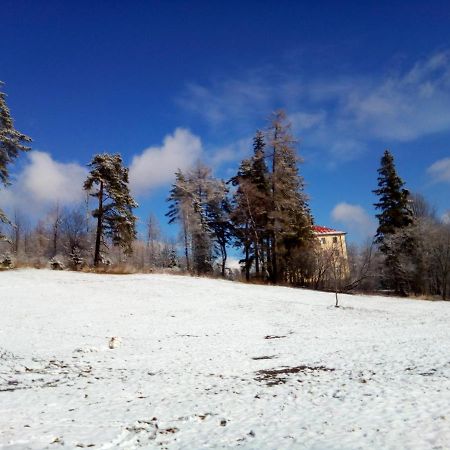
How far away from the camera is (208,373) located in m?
11.9

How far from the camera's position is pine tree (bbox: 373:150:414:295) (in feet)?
145

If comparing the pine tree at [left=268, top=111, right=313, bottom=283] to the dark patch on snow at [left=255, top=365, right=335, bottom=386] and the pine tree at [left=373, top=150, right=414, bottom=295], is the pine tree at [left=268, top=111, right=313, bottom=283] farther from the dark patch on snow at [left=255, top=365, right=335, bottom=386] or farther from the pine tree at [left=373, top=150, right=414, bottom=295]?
the dark patch on snow at [left=255, top=365, right=335, bottom=386]

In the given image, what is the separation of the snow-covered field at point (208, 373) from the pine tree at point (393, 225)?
19.3 meters

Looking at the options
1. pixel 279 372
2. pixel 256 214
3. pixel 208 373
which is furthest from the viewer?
pixel 256 214

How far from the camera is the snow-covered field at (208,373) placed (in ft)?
21.7

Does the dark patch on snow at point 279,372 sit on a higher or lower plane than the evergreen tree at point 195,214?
lower

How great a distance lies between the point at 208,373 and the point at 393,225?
128 feet

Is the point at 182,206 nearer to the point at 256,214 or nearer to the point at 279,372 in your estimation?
the point at 256,214

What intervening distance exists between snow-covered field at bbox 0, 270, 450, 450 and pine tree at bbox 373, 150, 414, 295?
19.3m

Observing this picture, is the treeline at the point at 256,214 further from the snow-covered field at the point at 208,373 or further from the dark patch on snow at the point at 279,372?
the dark patch on snow at the point at 279,372

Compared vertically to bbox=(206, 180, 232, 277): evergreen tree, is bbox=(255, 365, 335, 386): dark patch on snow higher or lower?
lower

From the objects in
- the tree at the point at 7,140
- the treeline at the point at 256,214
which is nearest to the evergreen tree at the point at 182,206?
the treeline at the point at 256,214

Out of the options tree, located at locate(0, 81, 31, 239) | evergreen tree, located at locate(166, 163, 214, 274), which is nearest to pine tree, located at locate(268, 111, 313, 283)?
evergreen tree, located at locate(166, 163, 214, 274)

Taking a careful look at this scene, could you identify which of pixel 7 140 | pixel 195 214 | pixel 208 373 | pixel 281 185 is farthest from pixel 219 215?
pixel 208 373
